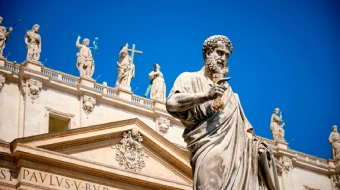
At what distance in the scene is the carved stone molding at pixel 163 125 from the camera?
28625mm

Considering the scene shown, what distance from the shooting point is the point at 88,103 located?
2695 centimetres

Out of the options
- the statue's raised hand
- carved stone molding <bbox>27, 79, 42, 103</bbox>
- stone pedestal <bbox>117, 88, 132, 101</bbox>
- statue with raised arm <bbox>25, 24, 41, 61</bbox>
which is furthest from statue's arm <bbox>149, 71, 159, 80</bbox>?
the statue's raised hand

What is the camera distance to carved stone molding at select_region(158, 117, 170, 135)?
28625 mm

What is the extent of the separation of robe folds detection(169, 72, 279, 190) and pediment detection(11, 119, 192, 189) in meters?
19.2

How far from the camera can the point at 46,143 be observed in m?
24.7

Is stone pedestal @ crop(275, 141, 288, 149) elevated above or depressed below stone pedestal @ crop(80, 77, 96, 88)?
below

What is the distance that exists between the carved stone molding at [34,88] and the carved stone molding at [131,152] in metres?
3.67

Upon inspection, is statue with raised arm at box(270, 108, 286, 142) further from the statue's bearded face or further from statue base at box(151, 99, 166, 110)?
the statue's bearded face

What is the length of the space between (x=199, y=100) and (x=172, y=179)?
2335cm

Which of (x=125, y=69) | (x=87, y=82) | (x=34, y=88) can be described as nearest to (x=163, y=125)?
(x=125, y=69)

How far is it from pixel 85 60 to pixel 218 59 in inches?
869

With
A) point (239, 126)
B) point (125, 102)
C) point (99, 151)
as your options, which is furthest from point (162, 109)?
point (239, 126)

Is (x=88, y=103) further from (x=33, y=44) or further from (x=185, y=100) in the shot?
(x=185, y=100)

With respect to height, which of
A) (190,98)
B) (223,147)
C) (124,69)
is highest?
(124,69)
